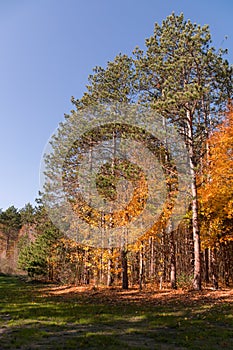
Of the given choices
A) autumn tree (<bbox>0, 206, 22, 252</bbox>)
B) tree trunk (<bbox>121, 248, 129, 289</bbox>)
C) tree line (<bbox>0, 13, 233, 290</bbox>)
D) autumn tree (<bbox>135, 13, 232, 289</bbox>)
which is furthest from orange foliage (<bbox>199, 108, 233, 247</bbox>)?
autumn tree (<bbox>0, 206, 22, 252</bbox>)

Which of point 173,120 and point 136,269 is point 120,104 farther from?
point 136,269

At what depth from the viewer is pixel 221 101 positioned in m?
18.9

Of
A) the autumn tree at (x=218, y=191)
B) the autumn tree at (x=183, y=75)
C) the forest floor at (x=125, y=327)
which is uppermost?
the autumn tree at (x=183, y=75)

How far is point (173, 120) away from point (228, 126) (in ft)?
9.05

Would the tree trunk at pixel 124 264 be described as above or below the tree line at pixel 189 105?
below

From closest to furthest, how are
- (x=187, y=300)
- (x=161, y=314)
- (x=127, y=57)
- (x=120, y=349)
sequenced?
(x=120, y=349) → (x=161, y=314) → (x=187, y=300) → (x=127, y=57)

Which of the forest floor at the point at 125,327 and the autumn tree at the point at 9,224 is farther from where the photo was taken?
the autumn tree at the point at 9,224

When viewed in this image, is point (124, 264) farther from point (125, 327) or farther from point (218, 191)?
point (125, 327)

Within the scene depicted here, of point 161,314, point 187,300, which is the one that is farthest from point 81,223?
point 161,314

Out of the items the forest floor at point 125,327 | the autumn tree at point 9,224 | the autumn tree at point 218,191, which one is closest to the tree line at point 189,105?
the autumn tree at point 218,191

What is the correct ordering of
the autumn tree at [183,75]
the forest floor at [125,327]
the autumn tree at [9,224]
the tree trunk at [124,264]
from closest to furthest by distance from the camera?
the forest floor at [125,327] < the autumn tree at [183,75] < the tree trunk at [124,264] < the autumn tree at [9,224]

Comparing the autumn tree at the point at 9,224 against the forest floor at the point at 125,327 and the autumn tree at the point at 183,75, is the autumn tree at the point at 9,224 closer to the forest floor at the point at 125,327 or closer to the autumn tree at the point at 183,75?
the autumn tree at the point at 183,75

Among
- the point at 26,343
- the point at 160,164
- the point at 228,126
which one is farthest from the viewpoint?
the point at 160,164

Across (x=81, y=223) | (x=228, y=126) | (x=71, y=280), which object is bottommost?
(x=71, y=280)
